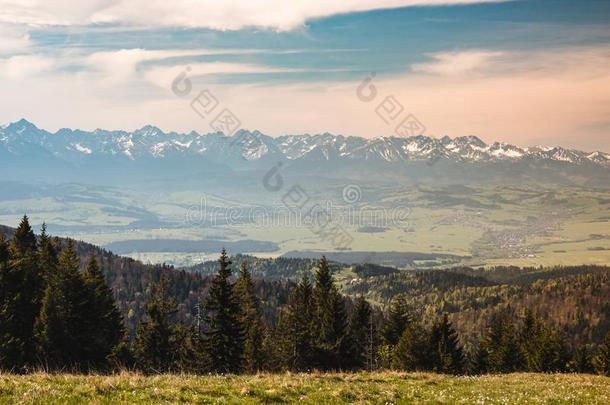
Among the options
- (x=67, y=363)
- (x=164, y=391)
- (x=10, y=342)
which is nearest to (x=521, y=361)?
(x=67, y=363)

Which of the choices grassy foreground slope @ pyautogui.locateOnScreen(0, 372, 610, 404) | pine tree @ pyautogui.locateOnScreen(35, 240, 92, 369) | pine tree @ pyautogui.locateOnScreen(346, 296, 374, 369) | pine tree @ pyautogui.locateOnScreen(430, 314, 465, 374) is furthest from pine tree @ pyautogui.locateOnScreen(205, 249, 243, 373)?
pine tree @ pyautogui.locateOnScreen(430, 314, 465, 374)

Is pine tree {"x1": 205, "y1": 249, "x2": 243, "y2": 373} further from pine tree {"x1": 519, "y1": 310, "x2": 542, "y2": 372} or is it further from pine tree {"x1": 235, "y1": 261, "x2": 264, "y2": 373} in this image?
pine tree {"x1": 519, "y1": 310, "x2": 542, "y2": 372}

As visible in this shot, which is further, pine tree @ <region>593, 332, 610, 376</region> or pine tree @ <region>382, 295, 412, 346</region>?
pine tree @ <region>382, 295, 412, 346</region>

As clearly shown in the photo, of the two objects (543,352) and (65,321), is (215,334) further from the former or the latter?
(543,352)

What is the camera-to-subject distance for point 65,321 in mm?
44938

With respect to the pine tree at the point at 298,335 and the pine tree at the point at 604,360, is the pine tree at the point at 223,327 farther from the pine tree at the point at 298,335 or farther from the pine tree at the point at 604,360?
the pine tree at the point at 604,360

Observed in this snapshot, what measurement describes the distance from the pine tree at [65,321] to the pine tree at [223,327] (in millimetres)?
12510

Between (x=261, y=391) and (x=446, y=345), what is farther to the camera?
(x=446, y=345)

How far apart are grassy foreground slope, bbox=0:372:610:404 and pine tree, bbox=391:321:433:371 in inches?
1654

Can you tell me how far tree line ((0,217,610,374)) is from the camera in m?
44.1

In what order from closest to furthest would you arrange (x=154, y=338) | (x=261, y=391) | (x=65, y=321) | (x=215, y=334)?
(x=261, y=391) < (x=65, y=321) < (x=215, y=334) < (x=154, y=338)

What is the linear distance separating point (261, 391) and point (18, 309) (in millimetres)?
33468

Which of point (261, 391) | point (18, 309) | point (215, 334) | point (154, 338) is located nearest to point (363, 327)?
point (215, 334)

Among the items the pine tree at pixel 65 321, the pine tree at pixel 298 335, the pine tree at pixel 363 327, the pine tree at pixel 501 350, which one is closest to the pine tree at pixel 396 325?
the pine tree at pixel 363 327
